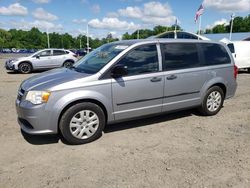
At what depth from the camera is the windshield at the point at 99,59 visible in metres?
4.40

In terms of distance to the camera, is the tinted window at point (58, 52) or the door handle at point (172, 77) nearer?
the door handle at point (172, 77)

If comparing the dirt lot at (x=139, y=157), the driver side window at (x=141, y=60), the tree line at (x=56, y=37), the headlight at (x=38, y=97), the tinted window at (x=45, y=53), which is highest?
the tree line at (x=56, y=37)

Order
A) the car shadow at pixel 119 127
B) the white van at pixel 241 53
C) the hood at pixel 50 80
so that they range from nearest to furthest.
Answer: the hood at pixel 50 80 < the car shadow at pixel 119 127 < the white van at pixel 241 53

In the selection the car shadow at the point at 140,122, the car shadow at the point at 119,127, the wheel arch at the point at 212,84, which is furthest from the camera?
the wheel arch at the point at 212,84

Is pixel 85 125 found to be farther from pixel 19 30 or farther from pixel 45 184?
pixel 19 30

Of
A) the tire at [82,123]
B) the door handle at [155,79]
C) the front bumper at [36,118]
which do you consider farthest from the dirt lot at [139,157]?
the door handle at [155,79]

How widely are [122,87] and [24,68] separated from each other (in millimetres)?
11154

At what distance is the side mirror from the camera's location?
4.18 meters

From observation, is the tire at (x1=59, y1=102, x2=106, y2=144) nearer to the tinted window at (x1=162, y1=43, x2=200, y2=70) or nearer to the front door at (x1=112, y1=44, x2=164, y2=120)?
the front door at (x1=112, y1=44, x2=164, y2=120)

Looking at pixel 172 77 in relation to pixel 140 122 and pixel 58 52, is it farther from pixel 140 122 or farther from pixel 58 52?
pixel 58 52

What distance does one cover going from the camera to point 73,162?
3.58 m

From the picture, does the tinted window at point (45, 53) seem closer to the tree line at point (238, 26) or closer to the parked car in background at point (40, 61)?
the parked car in background at point (40, 61)

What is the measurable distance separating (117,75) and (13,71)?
12.5 metres

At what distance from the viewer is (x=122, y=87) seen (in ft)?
14.1
